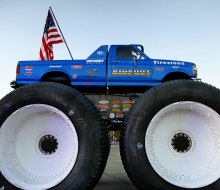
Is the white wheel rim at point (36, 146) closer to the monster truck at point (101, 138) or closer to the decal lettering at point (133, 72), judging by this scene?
the monster truck at point (101, 138)

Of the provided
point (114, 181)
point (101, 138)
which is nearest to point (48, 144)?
point (101, 138)

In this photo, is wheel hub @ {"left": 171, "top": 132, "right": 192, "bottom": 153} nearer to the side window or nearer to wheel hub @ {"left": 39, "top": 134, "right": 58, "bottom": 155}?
wheel hub @ {"left": 39, "top": 134, "right": 58, "bottom": 155}

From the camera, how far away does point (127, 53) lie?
28.1 ft

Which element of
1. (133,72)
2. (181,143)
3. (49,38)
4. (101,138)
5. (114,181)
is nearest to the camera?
(101,138)

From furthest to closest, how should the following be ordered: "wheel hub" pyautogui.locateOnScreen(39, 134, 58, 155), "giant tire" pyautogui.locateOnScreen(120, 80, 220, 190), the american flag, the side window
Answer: the american flag → the side window → "wheel hub" pyautogui.locateOnScreen(39, 134, 58, 155) → "giant tire" pyautogui.locateOnScreen(120, 80, 220, 190)

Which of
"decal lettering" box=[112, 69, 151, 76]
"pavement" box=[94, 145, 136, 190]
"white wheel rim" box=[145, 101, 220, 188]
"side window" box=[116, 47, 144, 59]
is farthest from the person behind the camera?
"side window" box=[116, 47, 144, 59]

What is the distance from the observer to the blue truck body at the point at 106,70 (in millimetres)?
7270

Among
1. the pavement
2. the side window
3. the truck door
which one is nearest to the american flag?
the side window

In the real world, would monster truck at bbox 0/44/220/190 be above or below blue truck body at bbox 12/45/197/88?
below

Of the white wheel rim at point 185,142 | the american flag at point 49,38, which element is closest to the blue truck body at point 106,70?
the american flag at point 49,38

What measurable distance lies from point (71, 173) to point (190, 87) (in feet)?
4.82

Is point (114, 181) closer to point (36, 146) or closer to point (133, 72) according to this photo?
point (133, 72)

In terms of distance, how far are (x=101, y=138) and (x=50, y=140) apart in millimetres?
591

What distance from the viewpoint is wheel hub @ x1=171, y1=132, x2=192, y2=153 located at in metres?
3.44
